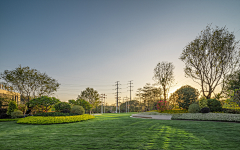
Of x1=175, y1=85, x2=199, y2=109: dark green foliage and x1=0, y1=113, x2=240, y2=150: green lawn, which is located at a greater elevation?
x1=175, y1=85, x2=199, y2=109: dark green foliage

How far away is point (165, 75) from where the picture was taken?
905 inches

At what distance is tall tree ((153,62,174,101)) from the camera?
74.6 ft

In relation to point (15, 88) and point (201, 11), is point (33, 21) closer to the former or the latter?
point (15, 88)

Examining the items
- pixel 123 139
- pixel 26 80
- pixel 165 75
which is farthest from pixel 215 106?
pixel 26 80

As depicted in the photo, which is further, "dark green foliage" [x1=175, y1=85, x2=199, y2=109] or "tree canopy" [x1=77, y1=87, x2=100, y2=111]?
"tree canopy" [x1=77, y1=87, x2=100, y2=111]

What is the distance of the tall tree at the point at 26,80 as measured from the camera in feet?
54.9

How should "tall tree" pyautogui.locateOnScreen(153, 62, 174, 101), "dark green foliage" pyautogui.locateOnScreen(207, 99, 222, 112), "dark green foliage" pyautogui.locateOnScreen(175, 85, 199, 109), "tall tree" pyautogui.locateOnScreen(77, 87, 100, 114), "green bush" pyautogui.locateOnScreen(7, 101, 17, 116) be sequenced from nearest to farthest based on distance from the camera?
"dark green foliage" pyautogui.locateOnScreen(207, 99, 222, 112)
"green bush" pyautogui.locateOnScreen(7, 101, 17, 116)
"dark green foliage" pyautogui.locateOnScreen(175, 85, 199, 109)
"tall tree" pyautogui.locateOnScreen(153, 62, 174, 101)
"tall tree" pyautogui.locateOnScreen(77, 87, 100, 114)

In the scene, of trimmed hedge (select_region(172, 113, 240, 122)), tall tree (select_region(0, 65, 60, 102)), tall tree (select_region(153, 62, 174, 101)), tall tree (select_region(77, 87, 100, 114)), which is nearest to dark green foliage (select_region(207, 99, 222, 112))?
trimmed hedge (select_region(172, 113, 240, 122))

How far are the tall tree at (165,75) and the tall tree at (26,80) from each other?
17.7 metres

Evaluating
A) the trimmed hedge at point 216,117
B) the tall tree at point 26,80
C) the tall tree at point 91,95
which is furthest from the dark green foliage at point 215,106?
the tall tree at point 91,95

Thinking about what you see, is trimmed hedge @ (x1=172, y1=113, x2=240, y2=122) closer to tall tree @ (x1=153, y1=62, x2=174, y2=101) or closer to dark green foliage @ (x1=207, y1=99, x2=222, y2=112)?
dark green foliage @ (x1=207, y1=99, x2=222, y2=112)

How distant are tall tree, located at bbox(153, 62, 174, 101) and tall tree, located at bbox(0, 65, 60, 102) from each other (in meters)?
17.7

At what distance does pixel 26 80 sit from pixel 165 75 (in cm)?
2098

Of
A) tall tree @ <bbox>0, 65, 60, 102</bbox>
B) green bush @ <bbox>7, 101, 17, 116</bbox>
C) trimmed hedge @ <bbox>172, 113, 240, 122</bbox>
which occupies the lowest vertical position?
trimmed hedge @ <bbox>172, 113, 240, 122</bbox>
